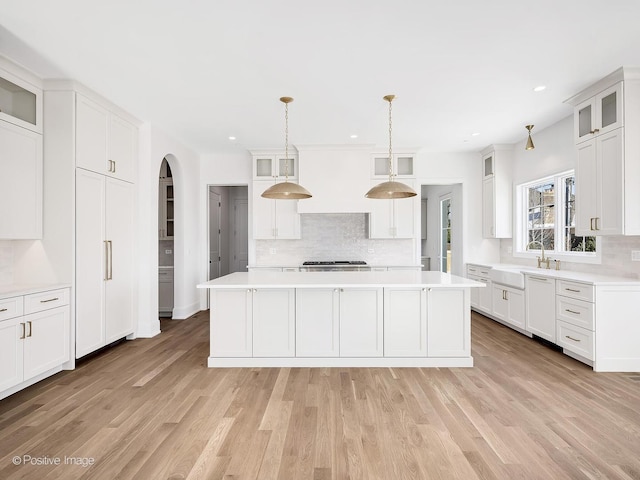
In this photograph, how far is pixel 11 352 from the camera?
8.73 ft

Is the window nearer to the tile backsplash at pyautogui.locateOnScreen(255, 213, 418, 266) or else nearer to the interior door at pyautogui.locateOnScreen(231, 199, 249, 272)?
the tile backsplash at pyautogui.locateOnScreen(255, 213, 418, 266)

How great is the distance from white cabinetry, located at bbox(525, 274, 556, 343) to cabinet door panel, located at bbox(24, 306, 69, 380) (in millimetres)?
5004

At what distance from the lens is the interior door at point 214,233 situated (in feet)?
21.8

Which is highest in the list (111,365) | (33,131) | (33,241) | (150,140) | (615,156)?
(150,140)

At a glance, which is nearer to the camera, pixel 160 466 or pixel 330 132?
pixel 160 466

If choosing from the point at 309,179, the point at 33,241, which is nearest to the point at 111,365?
the point at 33,241

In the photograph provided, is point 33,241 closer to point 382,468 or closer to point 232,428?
point 232,428

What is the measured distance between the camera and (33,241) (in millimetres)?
3342

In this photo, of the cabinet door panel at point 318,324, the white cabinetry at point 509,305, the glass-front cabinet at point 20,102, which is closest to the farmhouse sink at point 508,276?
the white cabinetry at point 509,305

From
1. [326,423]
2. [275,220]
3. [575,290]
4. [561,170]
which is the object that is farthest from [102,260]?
[561,170]

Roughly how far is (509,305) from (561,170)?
1.90m

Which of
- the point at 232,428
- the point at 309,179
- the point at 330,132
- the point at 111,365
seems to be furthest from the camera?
the point at 309,179

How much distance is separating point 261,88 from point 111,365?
10.4 ft

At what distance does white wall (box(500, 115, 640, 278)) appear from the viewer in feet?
11.7
